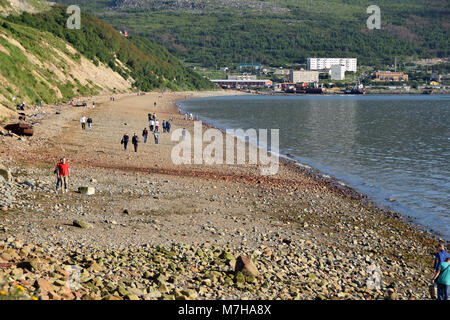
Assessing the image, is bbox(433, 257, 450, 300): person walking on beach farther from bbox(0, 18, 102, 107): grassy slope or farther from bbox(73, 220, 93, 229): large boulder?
bbox(0, 18, 102, 107): grassy slope

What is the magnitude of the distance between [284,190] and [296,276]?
11687 millimetres

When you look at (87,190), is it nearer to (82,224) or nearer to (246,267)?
(82,224)

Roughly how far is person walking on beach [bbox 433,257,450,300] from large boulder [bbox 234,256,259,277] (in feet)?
14.7

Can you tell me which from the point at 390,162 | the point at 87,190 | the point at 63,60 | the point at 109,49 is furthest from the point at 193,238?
the point at 109,49

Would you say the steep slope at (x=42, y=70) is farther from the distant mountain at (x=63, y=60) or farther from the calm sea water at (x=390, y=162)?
the calm sea water at (x=390, y=162)

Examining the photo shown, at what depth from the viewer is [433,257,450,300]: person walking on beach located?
12048 mm

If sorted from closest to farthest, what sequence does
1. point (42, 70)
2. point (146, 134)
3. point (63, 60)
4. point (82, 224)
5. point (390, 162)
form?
point (82, 224), point (146, 134), point (390, 162), point (42, 70), point (63, 60)

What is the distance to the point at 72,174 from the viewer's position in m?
23.4

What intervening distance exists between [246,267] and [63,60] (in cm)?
8703

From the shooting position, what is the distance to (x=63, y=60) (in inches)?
3593
